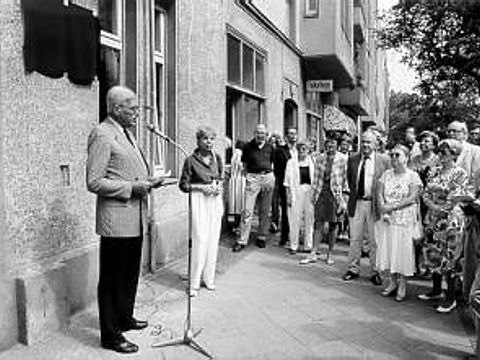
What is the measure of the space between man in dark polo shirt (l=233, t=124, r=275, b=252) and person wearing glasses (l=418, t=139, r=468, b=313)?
3.50m

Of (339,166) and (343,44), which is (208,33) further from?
(343,44)

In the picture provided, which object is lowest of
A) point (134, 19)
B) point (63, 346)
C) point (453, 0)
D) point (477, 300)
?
point (63, 346)

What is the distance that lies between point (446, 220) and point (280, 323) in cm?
212

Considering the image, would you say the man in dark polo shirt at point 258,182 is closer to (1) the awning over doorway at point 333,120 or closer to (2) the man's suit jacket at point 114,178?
(2) the man's suit jacket at point 114,178

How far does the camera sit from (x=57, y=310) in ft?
17.5

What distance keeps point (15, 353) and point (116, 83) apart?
3536 mm

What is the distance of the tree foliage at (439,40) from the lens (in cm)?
2717

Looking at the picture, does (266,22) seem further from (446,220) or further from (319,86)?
(446,220)

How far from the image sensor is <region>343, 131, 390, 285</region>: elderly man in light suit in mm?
7781

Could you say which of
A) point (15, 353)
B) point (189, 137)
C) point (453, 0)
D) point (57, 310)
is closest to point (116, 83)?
point (189, 137)

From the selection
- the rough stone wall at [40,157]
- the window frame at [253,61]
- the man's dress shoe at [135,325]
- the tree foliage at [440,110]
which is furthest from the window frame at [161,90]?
the tree foliage at [440,110]

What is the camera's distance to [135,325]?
18.1 ft

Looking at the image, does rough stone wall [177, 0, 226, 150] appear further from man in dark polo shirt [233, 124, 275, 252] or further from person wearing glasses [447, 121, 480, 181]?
person wearing glasses [447, 121, 480, 181]

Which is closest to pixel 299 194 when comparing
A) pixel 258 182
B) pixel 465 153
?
pixel 258 182
